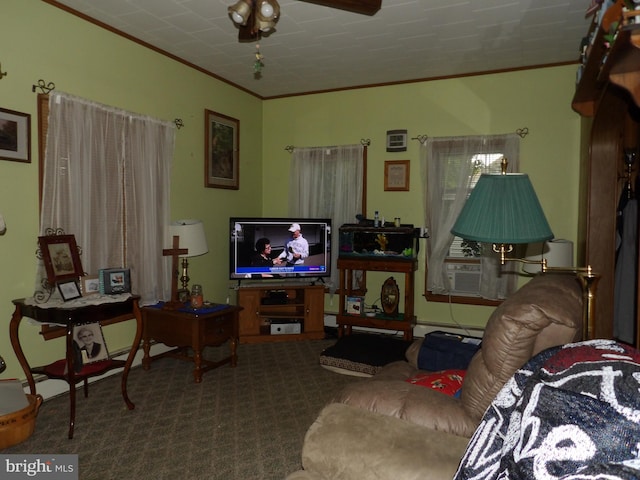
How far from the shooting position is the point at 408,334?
461 centimetres

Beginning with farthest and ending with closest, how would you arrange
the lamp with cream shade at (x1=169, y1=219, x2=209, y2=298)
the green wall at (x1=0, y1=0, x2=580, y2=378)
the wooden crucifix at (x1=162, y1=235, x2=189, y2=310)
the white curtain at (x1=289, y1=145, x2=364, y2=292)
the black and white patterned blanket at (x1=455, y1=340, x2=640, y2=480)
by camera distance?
the white curtain at (x1=289, y1=145, x2=364, y2=292)
the lamp with cream shade at (x1=169, y1=219, x2=209, y2=298)
the wooden crucifix at (x1=162, y1=235, x2=189, y2=310)
the green wall at (x1=0, y1=0, x2=580, y2=378)
the black and white patterned blanket at (x1=455, y1=340, x2=640, y2=480)

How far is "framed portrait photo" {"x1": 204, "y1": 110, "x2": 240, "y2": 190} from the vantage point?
468cm

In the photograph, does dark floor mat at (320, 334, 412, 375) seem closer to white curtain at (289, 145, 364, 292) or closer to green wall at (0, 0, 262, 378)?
white curtain at (289, 145, 364, 292)

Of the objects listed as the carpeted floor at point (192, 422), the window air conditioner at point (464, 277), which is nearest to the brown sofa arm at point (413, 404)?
the carpeted floor at point (192, 422)

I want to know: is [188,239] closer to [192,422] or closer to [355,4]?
[192,422]

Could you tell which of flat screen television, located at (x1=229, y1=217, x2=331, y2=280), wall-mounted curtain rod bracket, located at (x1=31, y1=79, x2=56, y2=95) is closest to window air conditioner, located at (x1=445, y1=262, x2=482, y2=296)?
flat screen television, located at (x1=229, y1=217, x2=331, y2=280)

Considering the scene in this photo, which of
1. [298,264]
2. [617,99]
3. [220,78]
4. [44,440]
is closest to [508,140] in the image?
[617,99]

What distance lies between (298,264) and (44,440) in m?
2.83

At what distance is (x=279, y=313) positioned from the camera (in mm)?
4816

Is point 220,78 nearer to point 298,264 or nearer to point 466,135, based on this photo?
point 298,264

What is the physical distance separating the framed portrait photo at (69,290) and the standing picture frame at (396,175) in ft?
11.1

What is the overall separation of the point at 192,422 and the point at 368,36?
132 inches

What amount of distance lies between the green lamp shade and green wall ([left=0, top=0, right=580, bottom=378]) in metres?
2.98

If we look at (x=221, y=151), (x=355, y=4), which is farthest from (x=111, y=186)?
(x=355, y=4)
